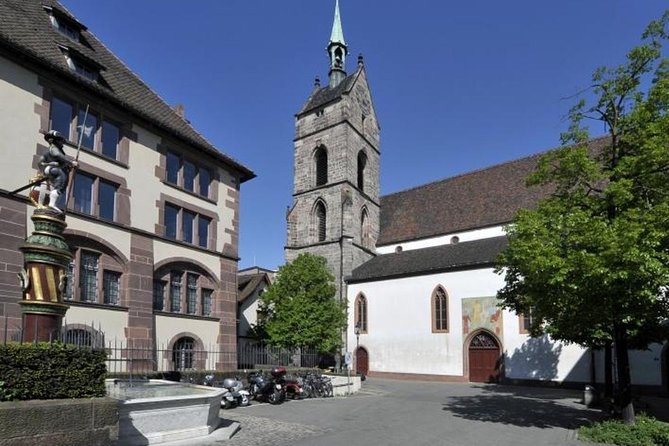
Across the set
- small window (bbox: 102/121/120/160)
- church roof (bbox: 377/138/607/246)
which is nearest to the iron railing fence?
small window (bbox: 102/121/120/160)

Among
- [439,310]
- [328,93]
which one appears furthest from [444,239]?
[328,93]

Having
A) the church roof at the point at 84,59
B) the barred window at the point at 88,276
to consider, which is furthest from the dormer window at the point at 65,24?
the barred window at the point at 88,276

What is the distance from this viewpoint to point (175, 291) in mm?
23141

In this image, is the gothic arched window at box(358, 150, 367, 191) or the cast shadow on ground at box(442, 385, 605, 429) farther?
the gothic arched window at box(358, 150, 367, 191)

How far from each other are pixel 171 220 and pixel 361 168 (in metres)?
26.7

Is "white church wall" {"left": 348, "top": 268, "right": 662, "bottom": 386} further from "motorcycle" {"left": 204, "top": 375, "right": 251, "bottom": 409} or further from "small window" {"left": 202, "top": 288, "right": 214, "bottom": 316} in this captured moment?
"motorcycle" {"left": 204, "top": 375, "right": 251, "bottom": 409}

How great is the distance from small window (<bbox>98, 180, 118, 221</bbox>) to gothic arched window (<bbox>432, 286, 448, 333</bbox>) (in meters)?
22.3

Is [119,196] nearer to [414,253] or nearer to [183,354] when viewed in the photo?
[183,354]

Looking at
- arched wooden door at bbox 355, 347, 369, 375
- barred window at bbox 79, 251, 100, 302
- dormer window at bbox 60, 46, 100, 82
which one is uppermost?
dormer window at bbox 60, 46, 100, 82

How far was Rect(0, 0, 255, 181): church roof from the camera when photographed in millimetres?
18062

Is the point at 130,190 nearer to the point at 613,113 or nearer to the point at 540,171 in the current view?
the point at 540,171

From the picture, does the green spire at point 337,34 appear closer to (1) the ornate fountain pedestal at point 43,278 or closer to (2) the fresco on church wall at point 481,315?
(2) the fresco on church wall at point 481,315

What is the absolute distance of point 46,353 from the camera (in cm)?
836

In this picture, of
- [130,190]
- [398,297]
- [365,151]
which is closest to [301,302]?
[398,297]
